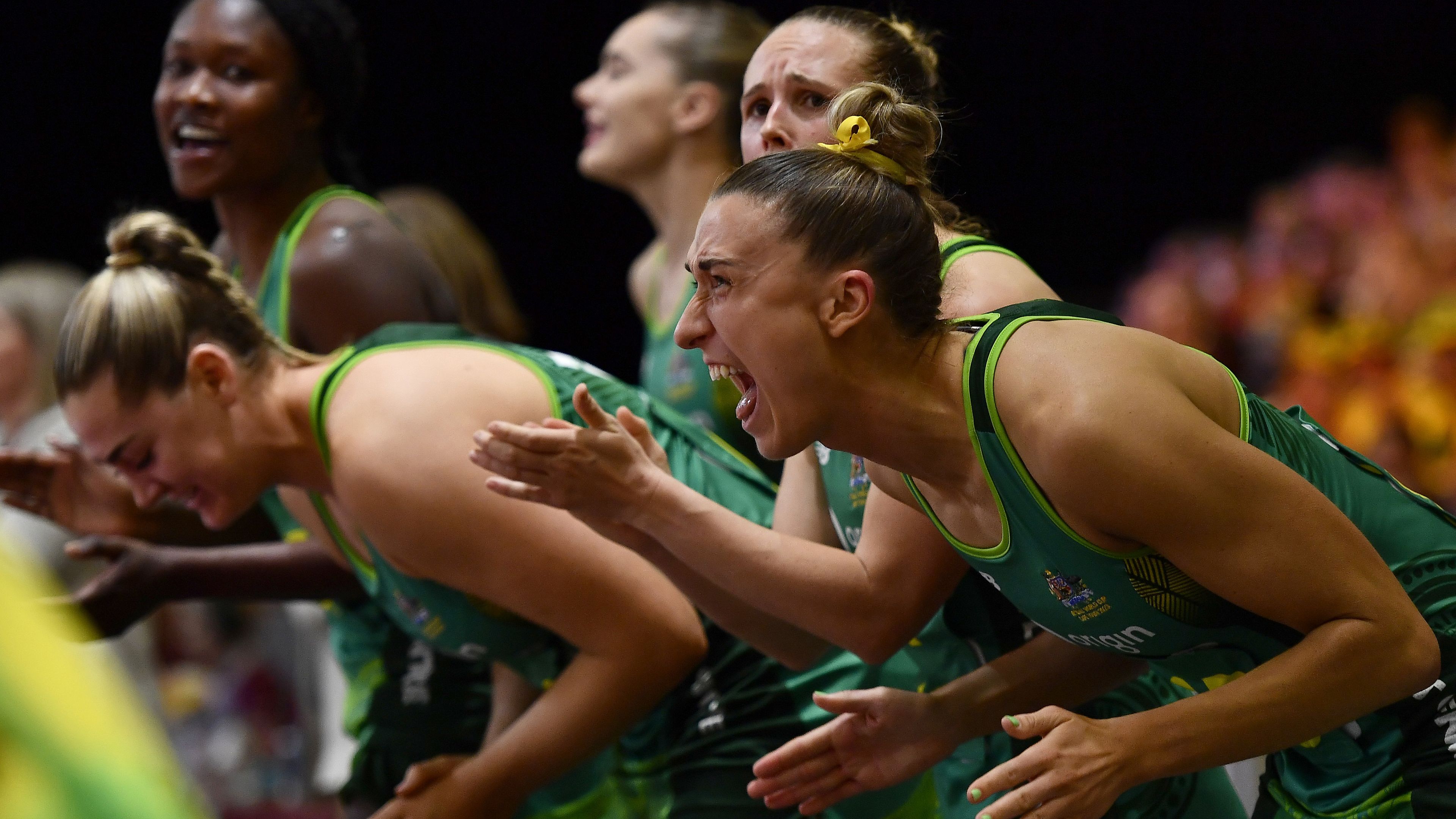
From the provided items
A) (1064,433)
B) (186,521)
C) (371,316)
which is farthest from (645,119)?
(1064,433)

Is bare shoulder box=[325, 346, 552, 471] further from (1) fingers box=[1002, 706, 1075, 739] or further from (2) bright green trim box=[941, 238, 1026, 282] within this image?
(1) fingers box=[1002, 706, 1075, 739]

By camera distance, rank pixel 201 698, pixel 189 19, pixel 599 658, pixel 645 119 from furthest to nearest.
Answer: pixel 201 698 → pixel 645 119 → pixel 189 19 → pixel 599 658

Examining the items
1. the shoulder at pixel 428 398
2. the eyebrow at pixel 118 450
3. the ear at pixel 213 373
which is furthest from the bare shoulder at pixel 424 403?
the eyebrow at pixel 118 450

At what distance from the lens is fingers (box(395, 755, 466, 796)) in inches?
75.0

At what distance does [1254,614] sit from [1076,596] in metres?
0.15

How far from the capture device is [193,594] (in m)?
2.47

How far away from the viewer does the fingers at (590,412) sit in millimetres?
1517

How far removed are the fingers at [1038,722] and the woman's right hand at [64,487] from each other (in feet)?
5.72

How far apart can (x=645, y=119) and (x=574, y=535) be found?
126 cm

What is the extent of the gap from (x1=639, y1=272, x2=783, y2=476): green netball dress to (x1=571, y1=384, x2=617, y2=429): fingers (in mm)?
943

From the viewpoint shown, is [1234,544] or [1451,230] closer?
[1234,544]

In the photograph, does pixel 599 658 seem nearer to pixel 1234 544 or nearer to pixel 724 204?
pixel 724 204

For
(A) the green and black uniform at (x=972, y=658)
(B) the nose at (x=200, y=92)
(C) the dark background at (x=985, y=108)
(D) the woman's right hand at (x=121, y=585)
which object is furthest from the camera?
(C) the dark background at (x=985, y=108)

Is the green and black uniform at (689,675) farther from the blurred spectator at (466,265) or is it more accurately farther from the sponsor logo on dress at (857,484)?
the blurred spectator at (466,265)
